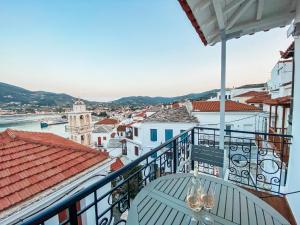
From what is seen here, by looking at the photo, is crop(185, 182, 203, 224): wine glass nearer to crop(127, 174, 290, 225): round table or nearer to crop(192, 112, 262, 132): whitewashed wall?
crop(127, 174, 290, 225): round table

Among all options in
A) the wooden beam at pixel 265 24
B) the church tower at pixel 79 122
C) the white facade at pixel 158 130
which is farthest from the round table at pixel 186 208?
the church tower at pixel 79 122

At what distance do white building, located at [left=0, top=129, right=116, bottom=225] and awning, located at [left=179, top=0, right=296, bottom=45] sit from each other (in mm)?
2918

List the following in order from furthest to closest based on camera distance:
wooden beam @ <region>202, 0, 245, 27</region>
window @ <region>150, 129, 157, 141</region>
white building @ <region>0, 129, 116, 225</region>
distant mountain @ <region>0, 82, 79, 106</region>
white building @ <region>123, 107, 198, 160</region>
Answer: distant mountain @ <region>0, 82, 79, 106</region>
window @ <region>150, 129, 157, 141</region>
white building @ <region>123, 107, 198, 160</region>
white building @ <region>0, 129, 116, 225</region>
wooden beam @ <region>202, 0, 245, 27</region>

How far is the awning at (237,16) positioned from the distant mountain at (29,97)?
57.3 ft

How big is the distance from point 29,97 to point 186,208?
2664 cm

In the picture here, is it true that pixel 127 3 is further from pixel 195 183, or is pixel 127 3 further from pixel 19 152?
pixel 195 183

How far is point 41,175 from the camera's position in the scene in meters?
3.06

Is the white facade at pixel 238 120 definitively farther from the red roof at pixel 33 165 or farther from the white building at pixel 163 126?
the red roof at pixel 33 165

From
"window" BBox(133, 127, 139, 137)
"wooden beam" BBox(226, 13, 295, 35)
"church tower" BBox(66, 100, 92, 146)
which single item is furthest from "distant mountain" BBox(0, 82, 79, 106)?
"wooden beam" BBox(226, 13, 295, 35)

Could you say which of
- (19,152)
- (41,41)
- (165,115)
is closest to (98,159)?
(19,152)

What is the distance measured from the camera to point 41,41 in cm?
1023

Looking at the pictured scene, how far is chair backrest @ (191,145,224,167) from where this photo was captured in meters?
2.51

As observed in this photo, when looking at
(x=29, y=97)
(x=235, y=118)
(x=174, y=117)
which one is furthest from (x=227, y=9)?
(x=29, y=97)

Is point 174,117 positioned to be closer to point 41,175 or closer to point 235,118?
point 235,118
